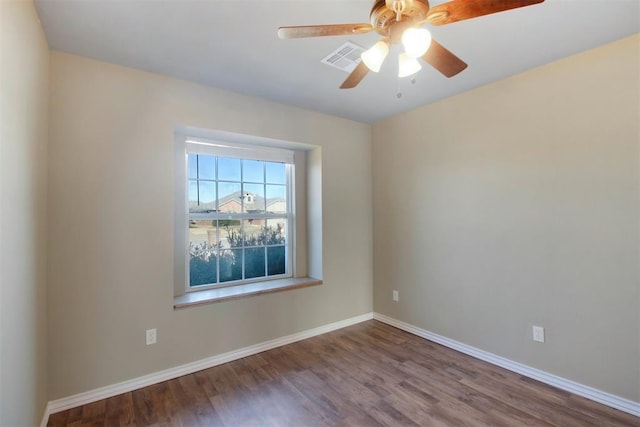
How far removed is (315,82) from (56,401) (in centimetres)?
298

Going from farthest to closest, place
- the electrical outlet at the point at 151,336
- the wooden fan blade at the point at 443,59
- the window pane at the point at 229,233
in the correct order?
the window pane at the point at 229,233 < the electrical outlet at the point at 151,336 < the wooden fan blade at the point at 443,59

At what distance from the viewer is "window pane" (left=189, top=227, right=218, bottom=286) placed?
2943mm

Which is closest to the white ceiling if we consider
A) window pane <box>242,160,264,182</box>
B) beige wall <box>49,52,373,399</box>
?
beige wall <box>49,52,373,399</box>

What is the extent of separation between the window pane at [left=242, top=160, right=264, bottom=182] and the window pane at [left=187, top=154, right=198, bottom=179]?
19.3 inches

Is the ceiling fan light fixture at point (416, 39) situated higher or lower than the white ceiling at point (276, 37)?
lower

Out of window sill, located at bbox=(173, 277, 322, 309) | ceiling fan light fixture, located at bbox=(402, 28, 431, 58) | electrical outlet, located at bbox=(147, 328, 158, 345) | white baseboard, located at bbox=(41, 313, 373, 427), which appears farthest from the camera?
window sill, located at bbox=(173, 277, 322, 309)

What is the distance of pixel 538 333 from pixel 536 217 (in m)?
0.91

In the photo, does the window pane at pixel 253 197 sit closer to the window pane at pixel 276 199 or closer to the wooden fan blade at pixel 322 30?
the window pane at pixel 276 199

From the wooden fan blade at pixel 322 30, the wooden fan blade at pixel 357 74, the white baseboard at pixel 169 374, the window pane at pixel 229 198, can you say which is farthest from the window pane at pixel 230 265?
the wooden fan blade at pixel 322 30

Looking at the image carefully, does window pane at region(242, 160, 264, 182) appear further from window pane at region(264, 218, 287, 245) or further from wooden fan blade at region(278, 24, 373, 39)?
wooden fan blade at region(278, 24, 373, 39)

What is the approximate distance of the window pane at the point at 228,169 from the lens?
123 inches

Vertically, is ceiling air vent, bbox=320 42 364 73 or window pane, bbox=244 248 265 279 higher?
ceiling air vent, bbox=320 42 364 73

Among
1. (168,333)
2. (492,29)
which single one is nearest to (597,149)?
(492,29)

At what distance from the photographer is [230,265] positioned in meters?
3.18
